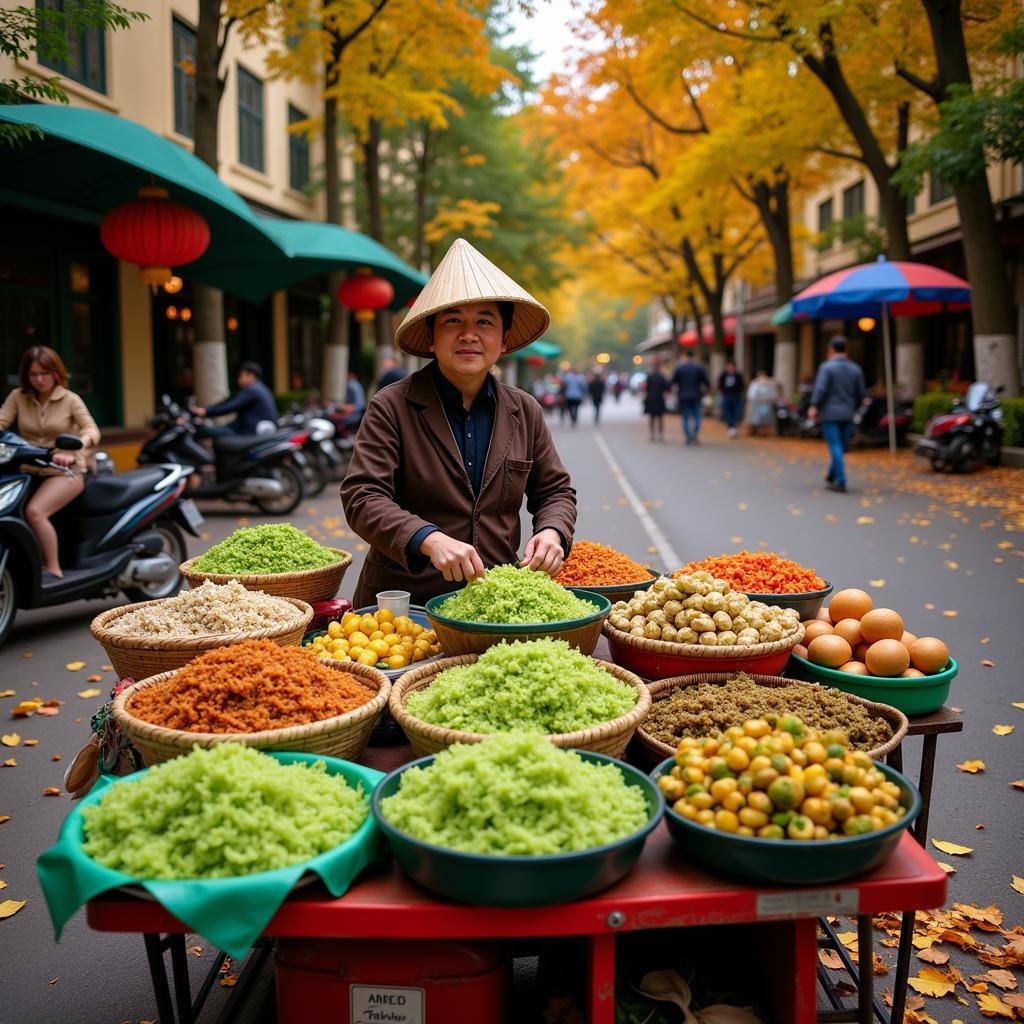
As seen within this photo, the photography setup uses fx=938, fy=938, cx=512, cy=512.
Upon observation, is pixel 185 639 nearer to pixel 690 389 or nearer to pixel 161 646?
pixel 161 646

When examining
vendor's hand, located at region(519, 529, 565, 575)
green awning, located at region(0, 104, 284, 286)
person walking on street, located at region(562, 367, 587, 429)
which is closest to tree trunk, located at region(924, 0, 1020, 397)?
green awning, located at region(0, 104, 284, 286)

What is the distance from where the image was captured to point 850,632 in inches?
132

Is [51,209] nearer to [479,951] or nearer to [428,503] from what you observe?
[428,503]

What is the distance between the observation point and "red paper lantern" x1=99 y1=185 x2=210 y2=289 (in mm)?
10039

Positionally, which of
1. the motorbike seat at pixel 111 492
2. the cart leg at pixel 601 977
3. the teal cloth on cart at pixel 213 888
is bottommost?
the cart leg at pixel 601 977

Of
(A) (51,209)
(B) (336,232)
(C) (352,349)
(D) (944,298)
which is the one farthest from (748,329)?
(A) (51,209)

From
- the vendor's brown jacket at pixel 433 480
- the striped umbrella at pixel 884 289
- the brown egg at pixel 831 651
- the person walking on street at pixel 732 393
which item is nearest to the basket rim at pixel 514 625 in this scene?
the vendor's brown jacket at pixel 433 480

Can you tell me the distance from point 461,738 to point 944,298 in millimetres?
17035

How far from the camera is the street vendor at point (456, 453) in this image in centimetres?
341

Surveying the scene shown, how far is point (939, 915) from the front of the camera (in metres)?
3.38

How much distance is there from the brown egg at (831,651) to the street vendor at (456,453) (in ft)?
3.11

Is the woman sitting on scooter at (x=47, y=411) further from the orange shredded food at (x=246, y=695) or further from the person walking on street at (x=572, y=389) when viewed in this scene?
the person walking on street at (x=572, y=389)

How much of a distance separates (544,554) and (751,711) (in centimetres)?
96

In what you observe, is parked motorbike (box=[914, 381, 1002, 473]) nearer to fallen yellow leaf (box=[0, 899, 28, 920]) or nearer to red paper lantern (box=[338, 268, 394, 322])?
red paper lantern (box=[338, 268, 394, 322])
